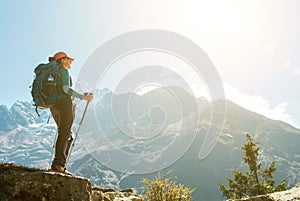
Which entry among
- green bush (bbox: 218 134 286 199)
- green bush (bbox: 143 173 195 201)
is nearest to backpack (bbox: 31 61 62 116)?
green bush (bbox: 143 173 195 201)

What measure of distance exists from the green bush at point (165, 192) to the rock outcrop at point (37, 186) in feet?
35.0

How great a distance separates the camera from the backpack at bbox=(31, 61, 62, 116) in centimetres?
732

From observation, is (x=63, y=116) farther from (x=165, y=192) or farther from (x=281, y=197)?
(x=165, y=192)

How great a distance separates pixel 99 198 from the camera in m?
8.45

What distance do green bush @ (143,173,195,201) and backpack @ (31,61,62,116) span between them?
11.0m

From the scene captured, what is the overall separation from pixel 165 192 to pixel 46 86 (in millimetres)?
11829

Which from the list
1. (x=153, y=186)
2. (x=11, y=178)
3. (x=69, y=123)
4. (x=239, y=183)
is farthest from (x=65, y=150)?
(x=239, y=183)

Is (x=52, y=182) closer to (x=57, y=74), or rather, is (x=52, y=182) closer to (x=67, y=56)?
(x=57, y=74)

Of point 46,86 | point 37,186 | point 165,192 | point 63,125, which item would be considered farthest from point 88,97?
point 165,192

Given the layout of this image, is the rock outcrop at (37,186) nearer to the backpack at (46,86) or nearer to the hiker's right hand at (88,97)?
the backpack at (46,86)

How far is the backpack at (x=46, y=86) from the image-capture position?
7.32 m

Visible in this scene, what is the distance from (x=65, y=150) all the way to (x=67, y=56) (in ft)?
8.79

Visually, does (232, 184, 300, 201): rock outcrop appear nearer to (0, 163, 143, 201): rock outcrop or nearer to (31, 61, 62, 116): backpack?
(0, 163, 143, 201): rock outcrop

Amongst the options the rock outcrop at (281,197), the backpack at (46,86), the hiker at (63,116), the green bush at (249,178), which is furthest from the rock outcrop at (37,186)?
the green bush at (249,178)
